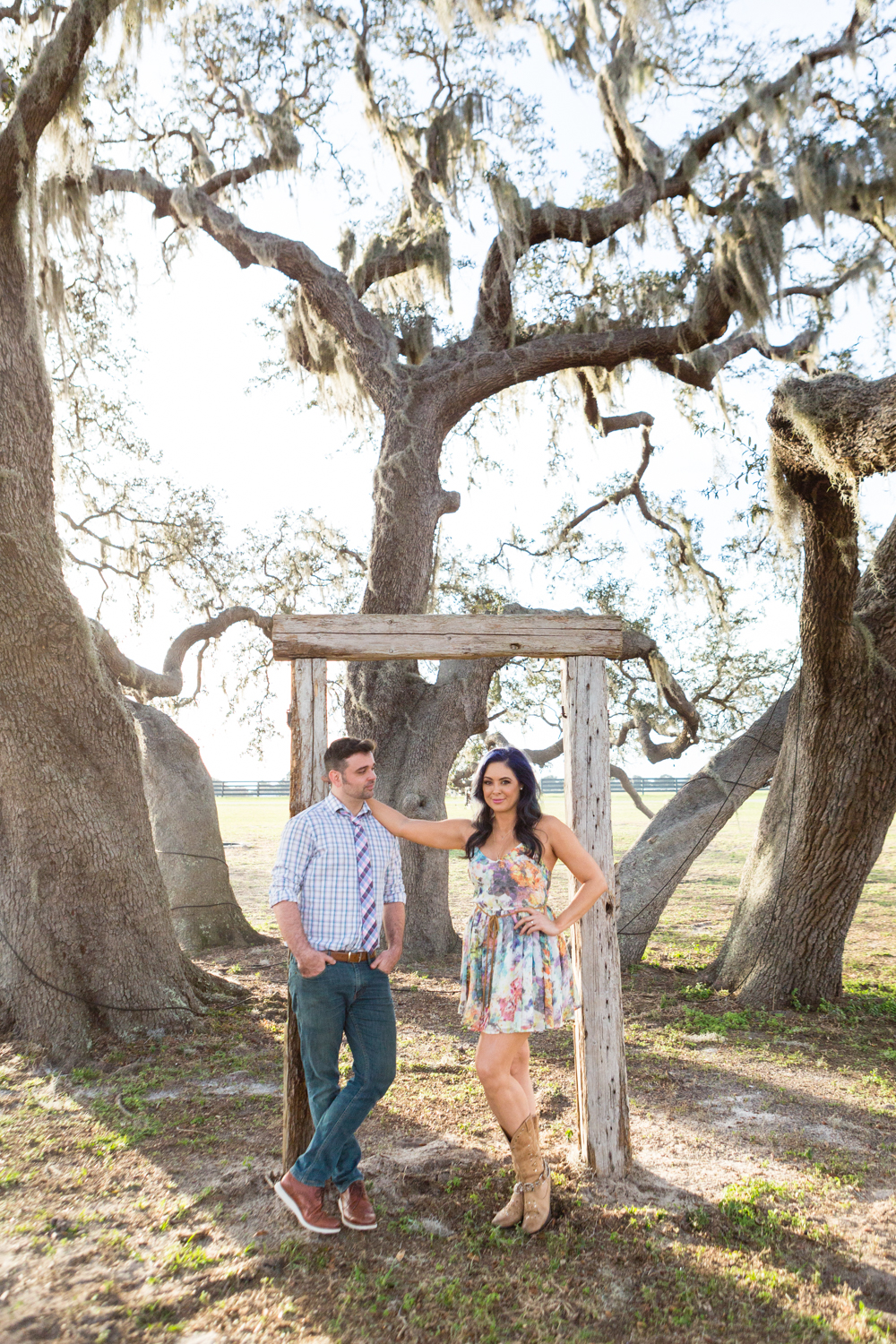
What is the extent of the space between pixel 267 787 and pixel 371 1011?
156 feet

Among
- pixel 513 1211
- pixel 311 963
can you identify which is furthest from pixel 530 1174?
pixel 311 963

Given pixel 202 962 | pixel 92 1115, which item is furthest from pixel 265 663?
pixel 92 1115

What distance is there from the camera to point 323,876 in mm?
3824

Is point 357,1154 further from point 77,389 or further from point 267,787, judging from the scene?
point 267,787

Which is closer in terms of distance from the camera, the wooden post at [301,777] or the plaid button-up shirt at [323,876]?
the plaid button-up shirt at [323,876]

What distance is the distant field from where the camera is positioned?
33.2 ft

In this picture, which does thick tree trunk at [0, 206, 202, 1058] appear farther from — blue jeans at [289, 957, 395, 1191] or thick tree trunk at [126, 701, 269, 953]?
thick tree trunk at [126, 701, 269, 953]

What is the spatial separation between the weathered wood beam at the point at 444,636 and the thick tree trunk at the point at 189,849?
20.1 feet

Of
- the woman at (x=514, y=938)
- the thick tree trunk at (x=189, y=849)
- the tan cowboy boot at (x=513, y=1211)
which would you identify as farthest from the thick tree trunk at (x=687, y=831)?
the tan cowboy boot at (x=513, y=1211)

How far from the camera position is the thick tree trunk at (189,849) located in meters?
10.1

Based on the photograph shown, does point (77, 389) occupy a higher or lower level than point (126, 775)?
higher

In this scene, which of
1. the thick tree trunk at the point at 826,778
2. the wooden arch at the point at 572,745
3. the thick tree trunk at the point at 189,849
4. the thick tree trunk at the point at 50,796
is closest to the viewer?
the wooden arch at the point at 572,745

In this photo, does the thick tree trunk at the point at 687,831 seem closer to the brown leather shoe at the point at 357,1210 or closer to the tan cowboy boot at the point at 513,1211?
the tan cowboy boot at the point at 513,1211

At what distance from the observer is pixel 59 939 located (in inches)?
247
